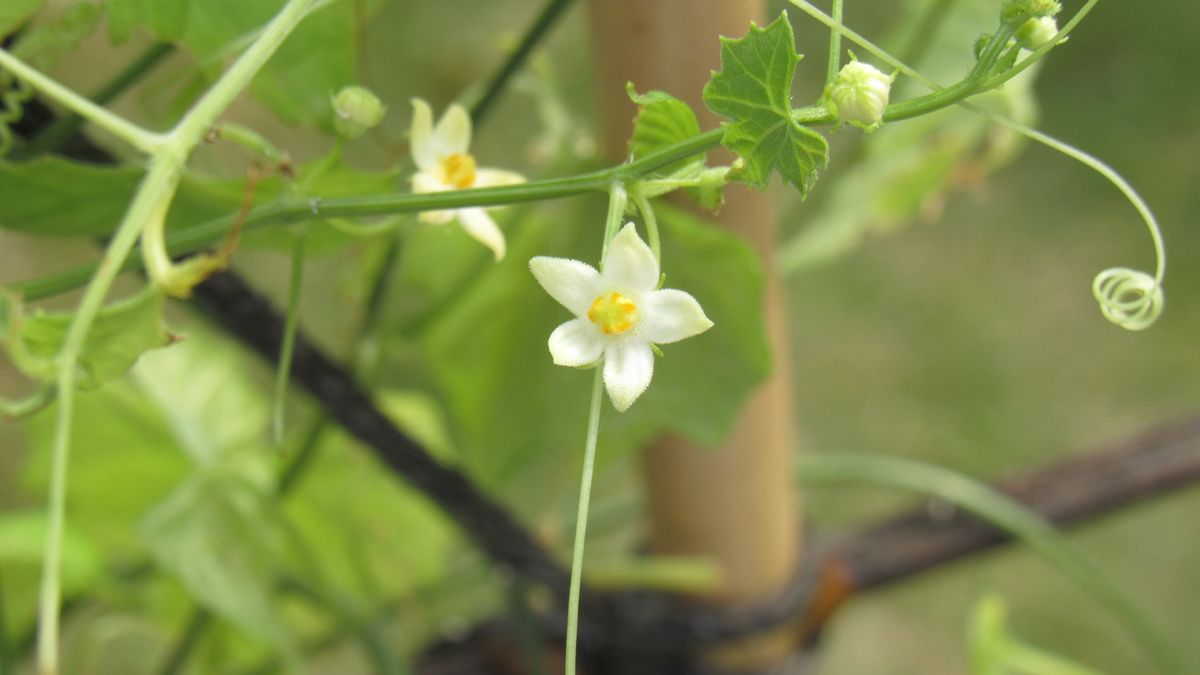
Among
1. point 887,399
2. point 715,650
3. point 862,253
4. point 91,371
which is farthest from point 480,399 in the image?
point 862,253

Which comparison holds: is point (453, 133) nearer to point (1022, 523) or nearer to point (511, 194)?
point (511, 194)

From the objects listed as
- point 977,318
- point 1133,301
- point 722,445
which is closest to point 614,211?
point 1133,301

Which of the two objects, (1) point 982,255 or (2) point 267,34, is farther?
(1) point 982,255

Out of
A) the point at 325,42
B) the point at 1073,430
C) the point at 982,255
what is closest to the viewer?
the point at 325,42

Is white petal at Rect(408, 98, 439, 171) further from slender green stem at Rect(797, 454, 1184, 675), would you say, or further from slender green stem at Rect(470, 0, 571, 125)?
slender green stem at Rect(797, 454, 1184, 675)

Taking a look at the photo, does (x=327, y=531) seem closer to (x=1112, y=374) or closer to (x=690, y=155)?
(x=690, y=155)

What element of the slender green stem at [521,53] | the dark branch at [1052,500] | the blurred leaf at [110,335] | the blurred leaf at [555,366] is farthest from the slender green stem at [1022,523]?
the blurred leaf at [110,335]
